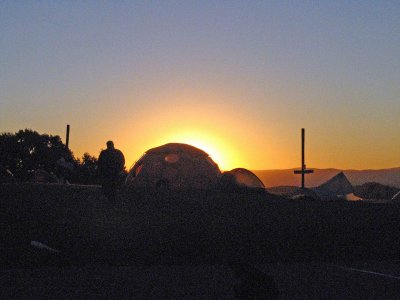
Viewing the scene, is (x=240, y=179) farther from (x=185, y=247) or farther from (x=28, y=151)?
(x=28, y=151)

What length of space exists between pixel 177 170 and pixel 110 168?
16.0m

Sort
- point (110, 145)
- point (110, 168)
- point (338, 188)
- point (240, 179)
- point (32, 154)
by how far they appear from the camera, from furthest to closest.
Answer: point (32, 154), point (338, 188), point (240, 179), point (110, 145), point (110, 168)

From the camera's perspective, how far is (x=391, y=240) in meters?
17.9

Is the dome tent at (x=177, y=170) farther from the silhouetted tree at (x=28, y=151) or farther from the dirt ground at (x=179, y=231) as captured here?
the silhouetted tree at (x=28, y=151)

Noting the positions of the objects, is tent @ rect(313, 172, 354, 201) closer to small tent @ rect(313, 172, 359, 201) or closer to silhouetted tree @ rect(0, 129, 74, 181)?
small tent @ rect(313, 172, 359, 201)

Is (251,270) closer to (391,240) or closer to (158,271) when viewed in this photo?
(158,271)

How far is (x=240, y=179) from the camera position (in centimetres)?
4134

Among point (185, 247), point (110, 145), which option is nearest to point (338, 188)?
point (110, 145)

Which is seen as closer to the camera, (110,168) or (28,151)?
(110,168)

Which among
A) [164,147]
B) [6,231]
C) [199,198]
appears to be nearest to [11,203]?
[6,231]

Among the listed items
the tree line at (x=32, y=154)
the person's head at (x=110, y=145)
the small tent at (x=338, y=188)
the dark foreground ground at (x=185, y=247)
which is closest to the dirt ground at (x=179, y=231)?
the dark foreground ground at (x=185, y=247)

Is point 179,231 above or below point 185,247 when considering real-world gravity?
above

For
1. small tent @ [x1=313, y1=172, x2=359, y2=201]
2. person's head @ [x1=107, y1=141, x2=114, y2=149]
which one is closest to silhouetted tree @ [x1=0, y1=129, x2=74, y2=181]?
small tent @ [x1=313, y1=172, x2=359, y2=201]

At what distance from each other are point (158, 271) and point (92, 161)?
7897 cm
